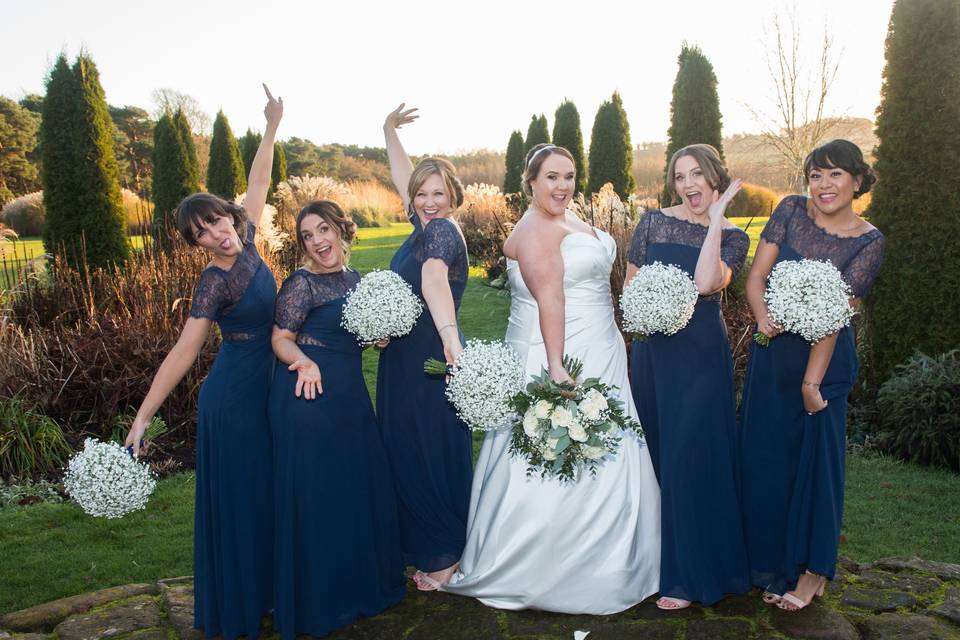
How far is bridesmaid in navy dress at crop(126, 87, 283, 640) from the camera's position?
375 centimetres

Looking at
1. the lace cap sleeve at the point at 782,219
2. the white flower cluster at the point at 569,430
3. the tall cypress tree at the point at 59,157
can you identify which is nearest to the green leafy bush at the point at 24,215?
the tall cypress tree at the point at 59,157

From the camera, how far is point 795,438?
4016 millimetres

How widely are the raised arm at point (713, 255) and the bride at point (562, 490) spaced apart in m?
0.51

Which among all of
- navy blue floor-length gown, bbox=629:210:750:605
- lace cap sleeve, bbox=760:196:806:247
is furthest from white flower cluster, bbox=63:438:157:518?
lace cap sleeve, bbox=760:196:806:247

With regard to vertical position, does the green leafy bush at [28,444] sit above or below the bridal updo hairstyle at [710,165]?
below

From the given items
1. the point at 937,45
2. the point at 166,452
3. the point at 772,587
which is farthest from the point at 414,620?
the point at 937,45

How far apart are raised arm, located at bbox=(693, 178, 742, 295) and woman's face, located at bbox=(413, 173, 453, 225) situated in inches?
56.7

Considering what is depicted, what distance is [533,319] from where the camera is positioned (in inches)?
164

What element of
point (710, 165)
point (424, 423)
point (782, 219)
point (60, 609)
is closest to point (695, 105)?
point (782, 219)

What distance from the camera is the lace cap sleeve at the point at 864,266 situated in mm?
3859

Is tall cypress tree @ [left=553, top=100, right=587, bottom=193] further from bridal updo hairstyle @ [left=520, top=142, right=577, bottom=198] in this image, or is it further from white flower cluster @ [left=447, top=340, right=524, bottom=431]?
white flower cluster @ [left=447, top=340, right=524, bottom=431]

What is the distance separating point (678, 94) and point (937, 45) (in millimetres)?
Result: 6003

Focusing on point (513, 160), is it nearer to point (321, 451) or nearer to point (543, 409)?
point (321, 451)

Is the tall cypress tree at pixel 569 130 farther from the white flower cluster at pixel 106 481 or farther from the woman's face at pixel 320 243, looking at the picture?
the white flower cluster at pixel 106 481
